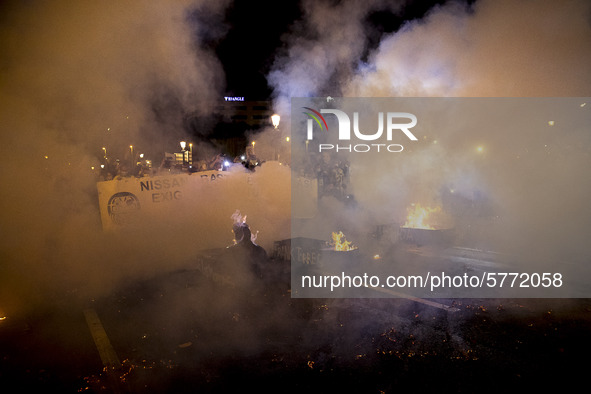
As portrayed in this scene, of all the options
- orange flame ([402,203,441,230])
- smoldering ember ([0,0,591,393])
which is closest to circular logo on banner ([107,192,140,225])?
smoldering ember ([0,0,591,393])

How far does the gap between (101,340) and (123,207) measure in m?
2.84

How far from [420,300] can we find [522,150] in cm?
933

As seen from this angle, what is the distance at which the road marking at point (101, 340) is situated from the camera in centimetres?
318

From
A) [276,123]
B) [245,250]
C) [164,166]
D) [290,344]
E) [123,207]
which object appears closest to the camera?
[290,344]

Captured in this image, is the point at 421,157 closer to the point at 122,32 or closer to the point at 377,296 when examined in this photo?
the point at 377,296

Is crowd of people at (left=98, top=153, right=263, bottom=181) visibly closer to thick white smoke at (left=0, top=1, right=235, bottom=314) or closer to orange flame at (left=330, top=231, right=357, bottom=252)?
thick white smoke at (left=0, top=1, right=235, bottom=314)

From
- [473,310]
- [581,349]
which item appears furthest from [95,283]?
[581,349]

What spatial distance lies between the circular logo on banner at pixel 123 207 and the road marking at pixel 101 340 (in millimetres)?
1798

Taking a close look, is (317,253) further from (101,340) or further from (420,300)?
(101,340)

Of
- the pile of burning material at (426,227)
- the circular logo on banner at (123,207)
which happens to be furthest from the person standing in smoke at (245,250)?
the pile of burning material at (426,227)

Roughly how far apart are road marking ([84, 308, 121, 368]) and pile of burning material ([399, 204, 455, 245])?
269 inches

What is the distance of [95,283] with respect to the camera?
5.39 m

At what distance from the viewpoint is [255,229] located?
7.51 m

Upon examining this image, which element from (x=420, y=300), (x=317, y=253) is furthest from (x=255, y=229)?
(x=420, y=300)
